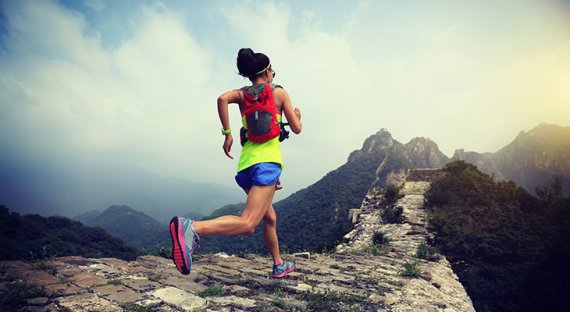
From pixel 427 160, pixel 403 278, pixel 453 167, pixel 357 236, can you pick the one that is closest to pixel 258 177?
pixel 403 278

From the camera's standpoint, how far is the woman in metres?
2.20

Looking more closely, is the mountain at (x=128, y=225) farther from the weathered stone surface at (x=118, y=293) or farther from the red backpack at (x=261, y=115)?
the red backpack at (x=261, y=115)

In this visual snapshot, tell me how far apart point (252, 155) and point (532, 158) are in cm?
11458

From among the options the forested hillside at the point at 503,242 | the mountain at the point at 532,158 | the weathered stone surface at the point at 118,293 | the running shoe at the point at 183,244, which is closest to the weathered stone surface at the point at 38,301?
the weathered stone surface at the point at 118,293

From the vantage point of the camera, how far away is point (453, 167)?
15.9 meters

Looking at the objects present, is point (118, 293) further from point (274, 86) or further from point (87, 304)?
point (274, 86)

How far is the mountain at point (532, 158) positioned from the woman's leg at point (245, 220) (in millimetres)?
89682

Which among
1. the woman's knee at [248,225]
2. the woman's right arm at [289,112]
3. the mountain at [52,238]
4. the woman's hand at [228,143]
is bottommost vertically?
the mountain at [52,238]

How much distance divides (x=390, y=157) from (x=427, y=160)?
867 inches

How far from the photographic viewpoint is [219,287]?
2625 millimetres

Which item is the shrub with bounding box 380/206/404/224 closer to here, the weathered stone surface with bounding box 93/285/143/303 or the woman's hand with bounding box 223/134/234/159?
the woman's hand with bounding box 223/134/234/159

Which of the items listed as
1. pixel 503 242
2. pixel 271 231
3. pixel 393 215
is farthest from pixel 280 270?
pixel 393 215

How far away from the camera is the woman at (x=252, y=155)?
7.22 ft

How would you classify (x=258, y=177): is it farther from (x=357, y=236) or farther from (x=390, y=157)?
(x=390, y=157)
